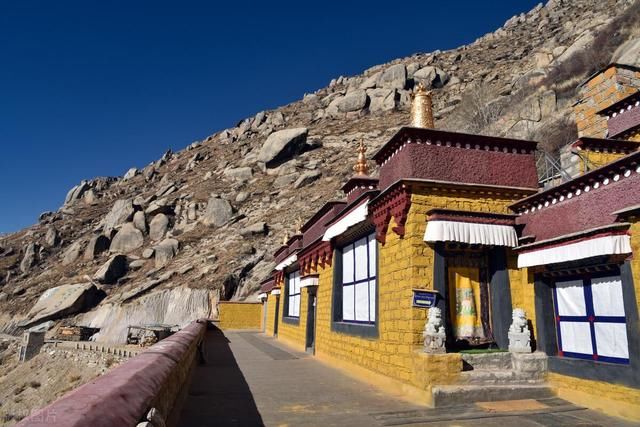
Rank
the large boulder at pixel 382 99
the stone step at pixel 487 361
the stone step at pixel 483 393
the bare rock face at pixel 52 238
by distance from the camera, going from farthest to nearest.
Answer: the large boulder at pixel 382 99
the bare rock face at pixel 52 238
the stone step at pixel 487 361
the stone step at pixel 483 393

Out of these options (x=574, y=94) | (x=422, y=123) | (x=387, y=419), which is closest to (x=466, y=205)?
(x=422, y=123)

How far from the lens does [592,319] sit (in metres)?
6.49

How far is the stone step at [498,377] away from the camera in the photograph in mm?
6906

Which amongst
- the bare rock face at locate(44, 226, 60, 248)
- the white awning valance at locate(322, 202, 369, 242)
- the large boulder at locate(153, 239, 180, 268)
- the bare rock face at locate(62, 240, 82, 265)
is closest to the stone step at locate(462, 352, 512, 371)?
the white awning valance at locate(322, 202, 369, 242)

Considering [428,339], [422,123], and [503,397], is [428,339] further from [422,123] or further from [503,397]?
[422,123]

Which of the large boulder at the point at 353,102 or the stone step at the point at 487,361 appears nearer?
the stone step at the point at 487,361

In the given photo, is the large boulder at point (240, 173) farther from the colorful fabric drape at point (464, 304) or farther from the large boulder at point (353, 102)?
the colorful fabric drape at point (464, 304)

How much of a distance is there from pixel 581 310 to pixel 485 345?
191 cm

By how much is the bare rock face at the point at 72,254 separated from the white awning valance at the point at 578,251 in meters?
51.6

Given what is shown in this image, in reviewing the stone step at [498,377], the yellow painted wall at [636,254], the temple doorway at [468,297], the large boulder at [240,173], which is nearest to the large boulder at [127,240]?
the large boulder at [240,173]

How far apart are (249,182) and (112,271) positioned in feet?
59.5

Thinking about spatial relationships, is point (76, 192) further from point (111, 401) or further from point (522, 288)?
point (111, 401)

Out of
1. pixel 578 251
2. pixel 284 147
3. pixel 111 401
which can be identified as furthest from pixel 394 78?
pixel 111 401

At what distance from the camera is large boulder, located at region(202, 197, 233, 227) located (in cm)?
4444
